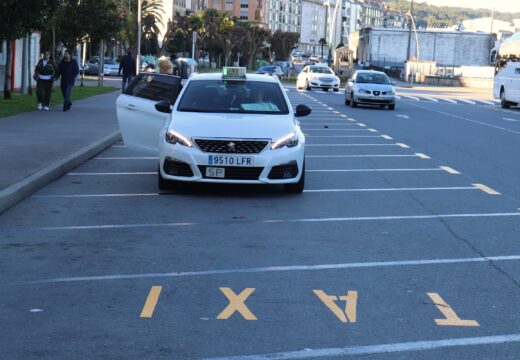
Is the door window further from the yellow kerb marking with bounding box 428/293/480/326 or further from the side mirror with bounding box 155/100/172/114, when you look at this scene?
the yellow kerb marking with bounding box 428/293/480/326

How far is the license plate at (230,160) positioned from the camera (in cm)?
1251

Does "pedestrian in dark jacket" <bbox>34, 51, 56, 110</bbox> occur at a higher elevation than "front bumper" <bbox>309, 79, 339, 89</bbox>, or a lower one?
higher

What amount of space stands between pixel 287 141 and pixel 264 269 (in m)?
4.68

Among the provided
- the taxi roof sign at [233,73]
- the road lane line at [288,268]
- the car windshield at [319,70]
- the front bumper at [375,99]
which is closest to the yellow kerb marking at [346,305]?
the road lane line at [288,268]

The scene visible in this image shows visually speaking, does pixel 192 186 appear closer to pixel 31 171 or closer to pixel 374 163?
pixel 31 171

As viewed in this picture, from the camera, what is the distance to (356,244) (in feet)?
31.5

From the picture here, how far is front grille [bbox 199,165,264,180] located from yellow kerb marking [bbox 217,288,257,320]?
16.6ft

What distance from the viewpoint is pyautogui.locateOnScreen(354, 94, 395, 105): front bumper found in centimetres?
3959

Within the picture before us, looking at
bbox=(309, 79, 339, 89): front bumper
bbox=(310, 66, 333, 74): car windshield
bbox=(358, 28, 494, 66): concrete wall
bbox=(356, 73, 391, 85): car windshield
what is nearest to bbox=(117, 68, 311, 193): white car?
bbox=(356, 73, 391, 85): car windshield

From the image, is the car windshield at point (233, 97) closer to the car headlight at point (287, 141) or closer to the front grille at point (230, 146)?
the car headlight at point (287, 141)

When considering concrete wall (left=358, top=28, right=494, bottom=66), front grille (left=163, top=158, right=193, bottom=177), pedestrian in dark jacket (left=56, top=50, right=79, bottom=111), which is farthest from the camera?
concrete wall (left=358, top=28, right=494, bottom=66)

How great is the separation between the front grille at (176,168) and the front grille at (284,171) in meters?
1.01

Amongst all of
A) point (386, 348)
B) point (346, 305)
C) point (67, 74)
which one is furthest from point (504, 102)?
point (386, 348)

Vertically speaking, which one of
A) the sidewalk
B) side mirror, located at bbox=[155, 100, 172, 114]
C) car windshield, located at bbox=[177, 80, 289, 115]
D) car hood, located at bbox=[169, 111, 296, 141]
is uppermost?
car windshield, located at bbox=[177, 80, 289, 115]
